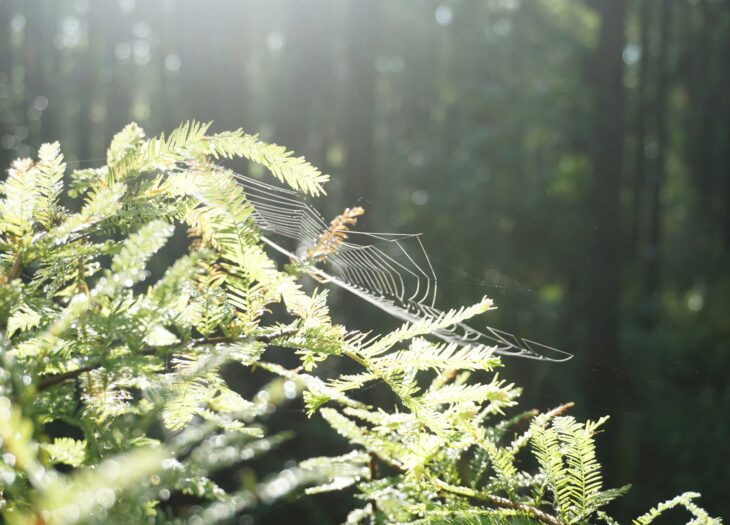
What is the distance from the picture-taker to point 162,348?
0.79 meters

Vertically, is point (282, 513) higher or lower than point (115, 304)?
lower

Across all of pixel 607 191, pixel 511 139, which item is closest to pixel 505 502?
pixel 607 191

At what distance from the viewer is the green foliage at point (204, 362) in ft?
2.20

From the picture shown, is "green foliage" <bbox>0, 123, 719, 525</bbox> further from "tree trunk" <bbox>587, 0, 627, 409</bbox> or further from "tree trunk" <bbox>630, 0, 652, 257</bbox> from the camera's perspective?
"tree trunk" <bbox>630, 0, 652, 257</bbox>

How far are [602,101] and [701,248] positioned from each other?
17.3 meters

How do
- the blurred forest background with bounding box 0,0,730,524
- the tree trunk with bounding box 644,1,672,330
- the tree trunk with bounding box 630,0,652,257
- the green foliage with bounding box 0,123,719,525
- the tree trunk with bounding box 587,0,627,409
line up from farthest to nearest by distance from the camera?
the tree trunk with bounding box 630,0,652,257 → the tree trunk with bounding box 644,1,672,330 → the blurred forest background with bounding box 0,0,730,524 → the tree trunk with bounding box 587,0,627,409 → the green foliage with bounding box 0,123,719,525

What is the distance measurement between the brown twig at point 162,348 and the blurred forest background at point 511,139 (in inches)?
44.0

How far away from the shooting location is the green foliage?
26.4 inches

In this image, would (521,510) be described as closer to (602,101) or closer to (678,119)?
(602,101)

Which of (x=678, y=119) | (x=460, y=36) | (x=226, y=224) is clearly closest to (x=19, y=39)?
(x=460, y=36)

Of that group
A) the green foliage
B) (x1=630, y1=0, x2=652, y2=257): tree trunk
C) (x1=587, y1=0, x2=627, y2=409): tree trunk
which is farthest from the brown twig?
(x1=630, y1=0, x2=652, y2=257): tree trunk

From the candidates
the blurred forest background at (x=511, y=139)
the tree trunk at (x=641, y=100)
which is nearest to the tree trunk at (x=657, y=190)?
the blurred forest background at (x=511, y=139)

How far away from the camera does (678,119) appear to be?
24641mm

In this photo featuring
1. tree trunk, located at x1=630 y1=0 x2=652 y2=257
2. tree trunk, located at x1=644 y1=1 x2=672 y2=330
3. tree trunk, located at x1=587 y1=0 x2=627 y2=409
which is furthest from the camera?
tree trunk, located at x1=630 y1=0 x2=652 y2=257
